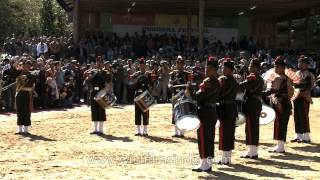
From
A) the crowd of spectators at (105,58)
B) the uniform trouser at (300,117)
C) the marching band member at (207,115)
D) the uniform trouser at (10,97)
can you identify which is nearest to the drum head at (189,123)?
the marching band member at (207,115)

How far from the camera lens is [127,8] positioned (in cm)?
3397

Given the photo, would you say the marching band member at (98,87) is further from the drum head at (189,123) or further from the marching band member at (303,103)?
the drum head at (189,123)

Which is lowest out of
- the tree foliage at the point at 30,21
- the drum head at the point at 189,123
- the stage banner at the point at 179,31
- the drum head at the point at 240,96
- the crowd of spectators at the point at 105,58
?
the drum head at the point at 189,123

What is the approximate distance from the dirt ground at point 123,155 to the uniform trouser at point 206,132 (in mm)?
413

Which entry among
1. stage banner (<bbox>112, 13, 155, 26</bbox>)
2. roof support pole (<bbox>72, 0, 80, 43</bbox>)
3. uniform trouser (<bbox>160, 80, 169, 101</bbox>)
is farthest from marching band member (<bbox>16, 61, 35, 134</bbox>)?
stage banner (<bbox>112, 13, 155, 26</bbox>)

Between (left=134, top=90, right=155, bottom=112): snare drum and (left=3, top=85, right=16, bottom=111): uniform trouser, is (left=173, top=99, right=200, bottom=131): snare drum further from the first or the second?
(left=3, top=85, right=16, bottom=111): uniform trouser

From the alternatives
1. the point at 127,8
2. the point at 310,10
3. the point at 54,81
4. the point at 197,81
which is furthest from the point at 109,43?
the point at 197,81

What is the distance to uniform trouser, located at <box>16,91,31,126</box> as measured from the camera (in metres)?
15.8

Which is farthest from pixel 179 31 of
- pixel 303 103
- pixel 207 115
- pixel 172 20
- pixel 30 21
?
pixel 207 115

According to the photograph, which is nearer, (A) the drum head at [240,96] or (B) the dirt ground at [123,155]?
(B) the dirt ground at [123,155]

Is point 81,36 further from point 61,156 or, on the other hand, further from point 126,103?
point 61,156

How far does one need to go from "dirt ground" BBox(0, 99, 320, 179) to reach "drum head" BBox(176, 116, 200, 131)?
761mm

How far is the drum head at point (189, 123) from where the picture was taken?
10.8 m

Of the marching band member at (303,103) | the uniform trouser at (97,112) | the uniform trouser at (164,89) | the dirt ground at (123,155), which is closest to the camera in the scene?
the dirt ground at (123,155)
